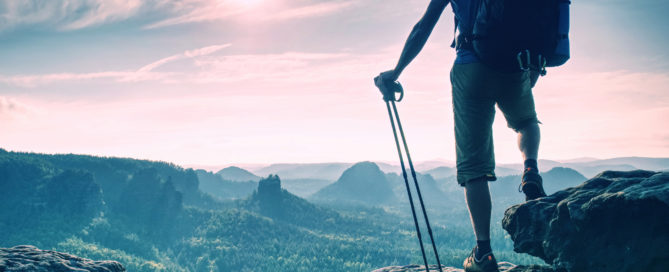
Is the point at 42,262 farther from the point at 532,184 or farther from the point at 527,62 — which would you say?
the point at 532,184

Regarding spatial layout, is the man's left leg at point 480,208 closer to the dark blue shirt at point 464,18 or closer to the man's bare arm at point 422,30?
the dark blue shirt at point 464,18

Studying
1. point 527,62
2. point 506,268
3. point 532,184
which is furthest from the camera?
point 506,268

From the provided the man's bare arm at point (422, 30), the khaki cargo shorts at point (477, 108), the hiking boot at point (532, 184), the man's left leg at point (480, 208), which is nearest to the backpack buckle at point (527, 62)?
the khaki cargo shorts at point (477, 108)

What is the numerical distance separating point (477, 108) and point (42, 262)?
6.64 m

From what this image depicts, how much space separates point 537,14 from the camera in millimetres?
4914

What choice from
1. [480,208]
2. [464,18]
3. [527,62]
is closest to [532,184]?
[480,208]

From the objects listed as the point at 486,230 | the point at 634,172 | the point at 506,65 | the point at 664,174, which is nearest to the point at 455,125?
the point at 506,65

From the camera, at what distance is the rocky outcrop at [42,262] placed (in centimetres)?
588

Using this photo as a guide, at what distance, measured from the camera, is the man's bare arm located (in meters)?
5.43

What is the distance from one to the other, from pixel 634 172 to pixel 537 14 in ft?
12.0

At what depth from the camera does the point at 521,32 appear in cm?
493

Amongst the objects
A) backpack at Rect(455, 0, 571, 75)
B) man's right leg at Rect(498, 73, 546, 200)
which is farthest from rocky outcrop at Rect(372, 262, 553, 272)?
backpack at Rect(455, 0, 571, 75)

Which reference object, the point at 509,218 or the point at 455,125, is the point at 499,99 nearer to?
the point at 455,125

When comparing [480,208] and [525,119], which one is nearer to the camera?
[480,208]
